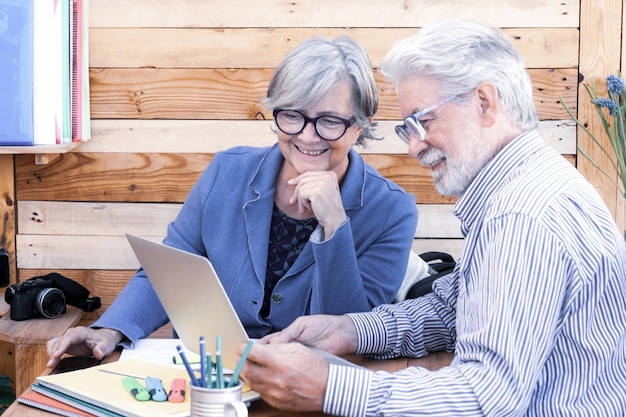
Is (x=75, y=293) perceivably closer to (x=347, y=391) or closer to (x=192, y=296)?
(x=192, y=296)

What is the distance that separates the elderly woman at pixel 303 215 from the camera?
6.50 feet

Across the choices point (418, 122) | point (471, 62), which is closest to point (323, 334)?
point (418, 122)

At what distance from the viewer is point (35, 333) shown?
246cm

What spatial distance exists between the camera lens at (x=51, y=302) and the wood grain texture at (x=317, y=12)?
0.84 meters

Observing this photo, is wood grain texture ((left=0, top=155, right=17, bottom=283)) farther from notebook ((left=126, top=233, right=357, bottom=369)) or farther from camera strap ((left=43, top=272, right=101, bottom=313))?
Result: notebook ((left=126, top=233, right=357, bottom=369))

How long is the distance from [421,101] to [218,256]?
760 millimetres

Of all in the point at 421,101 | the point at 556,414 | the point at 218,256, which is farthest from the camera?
the point at 218,256

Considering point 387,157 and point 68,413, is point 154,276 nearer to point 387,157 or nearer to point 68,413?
point 68,413

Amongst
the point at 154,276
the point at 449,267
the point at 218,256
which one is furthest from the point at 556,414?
the point at 449,267

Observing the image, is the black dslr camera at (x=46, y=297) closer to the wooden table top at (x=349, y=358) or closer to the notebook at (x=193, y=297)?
the wooden table top at (x=349, y=358)

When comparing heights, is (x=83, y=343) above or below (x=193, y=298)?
below

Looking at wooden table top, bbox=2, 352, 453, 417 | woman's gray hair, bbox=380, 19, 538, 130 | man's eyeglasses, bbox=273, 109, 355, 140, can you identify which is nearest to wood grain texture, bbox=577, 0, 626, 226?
man's eyeglasses, bbox=273, 109, 355, 140

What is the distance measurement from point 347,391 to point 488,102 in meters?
0.53

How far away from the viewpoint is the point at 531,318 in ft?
4.18
